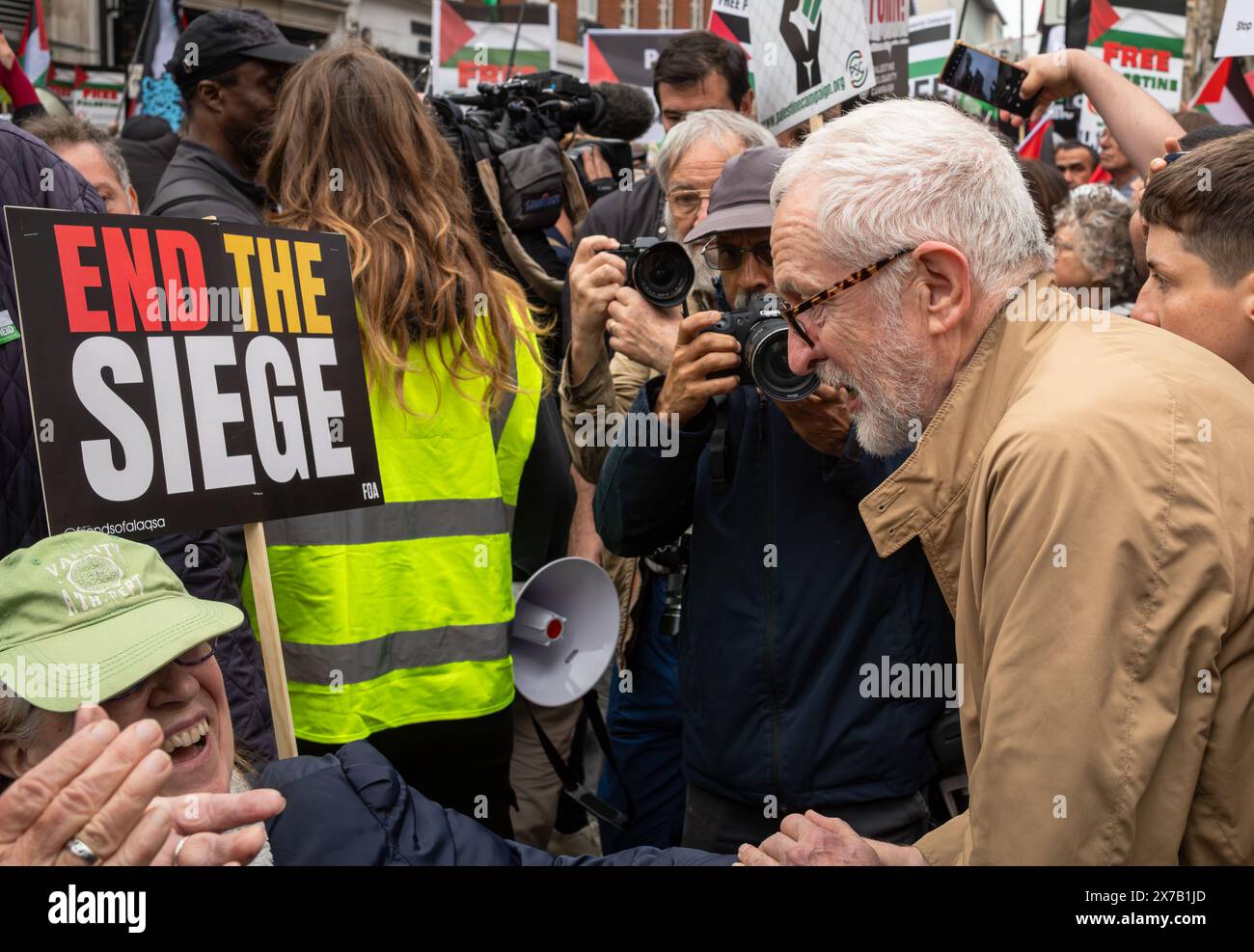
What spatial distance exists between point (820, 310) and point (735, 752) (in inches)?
37.9

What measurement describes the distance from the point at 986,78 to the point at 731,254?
193cm

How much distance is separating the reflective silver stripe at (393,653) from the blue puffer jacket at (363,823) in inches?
20.8

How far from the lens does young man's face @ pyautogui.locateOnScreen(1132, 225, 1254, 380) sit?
2244mm

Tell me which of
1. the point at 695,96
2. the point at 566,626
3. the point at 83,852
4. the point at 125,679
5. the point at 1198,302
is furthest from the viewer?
the point at 695,96

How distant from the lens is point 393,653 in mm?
2617

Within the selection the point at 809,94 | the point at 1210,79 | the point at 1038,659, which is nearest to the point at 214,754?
the point at 1038,659

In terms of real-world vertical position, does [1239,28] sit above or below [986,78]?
above

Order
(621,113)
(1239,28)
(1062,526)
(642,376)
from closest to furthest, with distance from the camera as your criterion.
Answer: (1062,526), (642,376), (1239,28), (621,113)

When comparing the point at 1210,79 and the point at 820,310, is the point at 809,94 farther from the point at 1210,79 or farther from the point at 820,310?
the point at 1210,79

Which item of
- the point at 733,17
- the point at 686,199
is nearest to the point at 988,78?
the point at 686,199

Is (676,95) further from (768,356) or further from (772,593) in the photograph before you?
(772,593)

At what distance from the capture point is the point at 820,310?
6.49 ft

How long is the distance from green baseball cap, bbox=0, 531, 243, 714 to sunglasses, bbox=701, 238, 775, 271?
136 cm

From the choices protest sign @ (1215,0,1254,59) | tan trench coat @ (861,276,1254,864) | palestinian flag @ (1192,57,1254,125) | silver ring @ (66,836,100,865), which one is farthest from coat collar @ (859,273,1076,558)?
palestinian flag @ (1192,57,1254,125)
